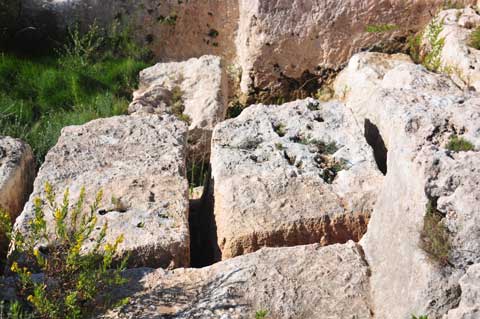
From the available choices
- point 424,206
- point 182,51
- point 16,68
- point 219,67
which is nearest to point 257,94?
point 219,67

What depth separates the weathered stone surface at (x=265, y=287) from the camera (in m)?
3.44

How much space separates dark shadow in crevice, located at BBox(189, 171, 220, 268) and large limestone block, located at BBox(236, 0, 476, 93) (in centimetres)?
204

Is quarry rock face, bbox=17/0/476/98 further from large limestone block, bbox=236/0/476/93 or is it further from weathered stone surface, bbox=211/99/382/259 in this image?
weathered stone surface, bbox=211/99/382/259

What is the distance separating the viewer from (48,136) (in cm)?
571

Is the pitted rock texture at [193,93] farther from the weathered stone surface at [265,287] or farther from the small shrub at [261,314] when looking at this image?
the small shrub at [261,314]

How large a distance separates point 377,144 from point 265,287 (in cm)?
163

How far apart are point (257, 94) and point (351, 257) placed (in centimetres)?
330

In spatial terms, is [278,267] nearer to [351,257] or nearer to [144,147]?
[351,257]

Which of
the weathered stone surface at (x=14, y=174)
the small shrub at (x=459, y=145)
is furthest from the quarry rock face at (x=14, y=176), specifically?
the small shrub at (x=459, y=145)

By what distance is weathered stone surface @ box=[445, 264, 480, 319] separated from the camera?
115 inches

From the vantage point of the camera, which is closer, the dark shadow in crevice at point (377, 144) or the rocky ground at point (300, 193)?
the rocky ground at point (300, 193)

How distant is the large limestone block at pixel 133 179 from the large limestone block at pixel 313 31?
5.79ft

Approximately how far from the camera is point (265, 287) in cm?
355

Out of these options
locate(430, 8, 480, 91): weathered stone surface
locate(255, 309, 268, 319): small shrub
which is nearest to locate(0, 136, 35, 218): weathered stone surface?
locate(255, 309, 268, 319): small shrub
